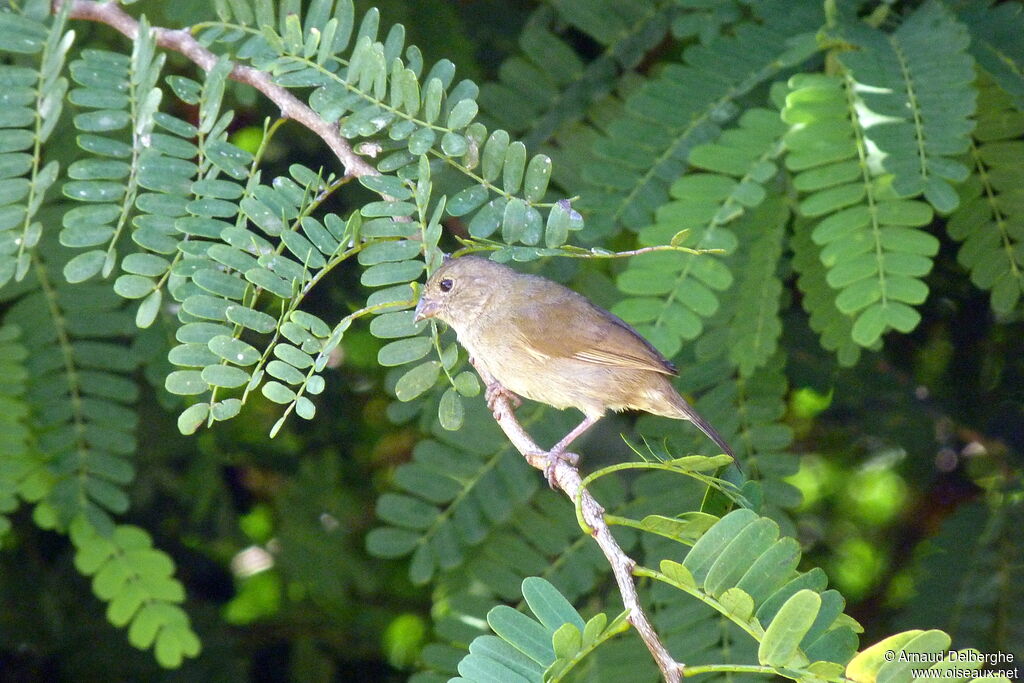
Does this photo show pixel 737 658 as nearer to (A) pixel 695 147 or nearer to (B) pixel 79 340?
Result: (A) pixel 695 147

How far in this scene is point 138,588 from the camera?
139 inches

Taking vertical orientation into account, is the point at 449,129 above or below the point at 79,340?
above

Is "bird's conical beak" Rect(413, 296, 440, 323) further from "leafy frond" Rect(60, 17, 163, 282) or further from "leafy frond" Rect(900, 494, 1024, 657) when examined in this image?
"leafy frond" Rect(900, 494, 1024, 657)

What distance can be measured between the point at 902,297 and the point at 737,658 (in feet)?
4.15

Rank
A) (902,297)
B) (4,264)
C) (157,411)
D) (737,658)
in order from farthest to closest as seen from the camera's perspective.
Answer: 1. (157,411)
2. (737,658)
3. (902,297)
4. (4,264)

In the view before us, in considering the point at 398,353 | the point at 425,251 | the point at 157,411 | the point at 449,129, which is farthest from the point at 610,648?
the point at 157,411

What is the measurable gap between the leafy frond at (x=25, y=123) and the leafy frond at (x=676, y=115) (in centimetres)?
168

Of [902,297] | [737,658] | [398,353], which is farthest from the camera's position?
[737,658]

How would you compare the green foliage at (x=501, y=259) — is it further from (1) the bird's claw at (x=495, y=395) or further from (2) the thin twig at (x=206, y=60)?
(1) the bird's claw at (x=495, y=395)

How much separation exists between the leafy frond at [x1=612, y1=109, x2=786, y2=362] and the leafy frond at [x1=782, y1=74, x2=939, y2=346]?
149 mm

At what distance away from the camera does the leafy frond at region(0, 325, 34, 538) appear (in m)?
3.19

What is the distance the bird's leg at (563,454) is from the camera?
278 cm

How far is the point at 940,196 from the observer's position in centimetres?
282

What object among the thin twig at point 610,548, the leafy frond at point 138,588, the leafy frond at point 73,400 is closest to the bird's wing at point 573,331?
the thin twig at point 610,548
